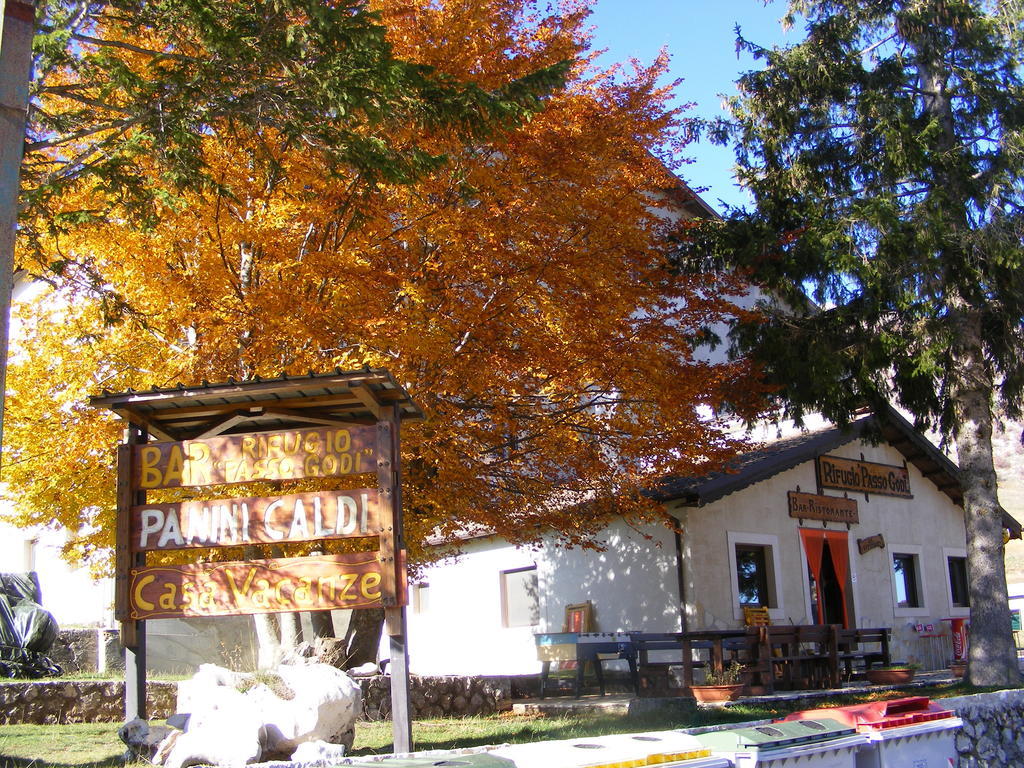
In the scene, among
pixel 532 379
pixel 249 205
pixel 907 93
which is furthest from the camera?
pixel 907 93

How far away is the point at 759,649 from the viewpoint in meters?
14.6

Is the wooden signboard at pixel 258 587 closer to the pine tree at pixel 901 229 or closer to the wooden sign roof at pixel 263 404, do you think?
the wooden sign roof at pixel 263 404

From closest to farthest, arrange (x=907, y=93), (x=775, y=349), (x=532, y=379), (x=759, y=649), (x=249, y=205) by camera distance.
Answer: (x=249, y=205)
(x=532, y=379)
(x=759, y=649)
(x=775, y=349)
(x=907, y=93)

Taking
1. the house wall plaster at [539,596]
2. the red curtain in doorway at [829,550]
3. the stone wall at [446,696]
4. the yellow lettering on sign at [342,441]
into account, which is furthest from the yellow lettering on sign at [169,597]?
the red curtain in doorway at [829,550]

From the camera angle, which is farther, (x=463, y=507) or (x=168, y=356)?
(x=463, y=507)

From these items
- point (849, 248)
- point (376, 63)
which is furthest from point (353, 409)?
point (849, 248)

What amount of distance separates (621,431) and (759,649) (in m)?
3.95

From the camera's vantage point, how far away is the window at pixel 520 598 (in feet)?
64.3

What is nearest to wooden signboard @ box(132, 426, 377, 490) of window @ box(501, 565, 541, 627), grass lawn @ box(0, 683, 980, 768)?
grass lawn @ box(0, 683, 980, 768)

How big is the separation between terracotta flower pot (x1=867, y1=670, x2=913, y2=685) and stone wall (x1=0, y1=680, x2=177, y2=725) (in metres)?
11.3

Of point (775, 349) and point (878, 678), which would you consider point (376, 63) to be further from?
point (878, 678)

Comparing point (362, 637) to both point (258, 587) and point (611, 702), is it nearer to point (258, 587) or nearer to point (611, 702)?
point (611, 702)

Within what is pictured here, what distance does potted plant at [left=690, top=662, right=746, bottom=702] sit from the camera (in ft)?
43.4

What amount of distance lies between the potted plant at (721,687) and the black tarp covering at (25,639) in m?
10.8
